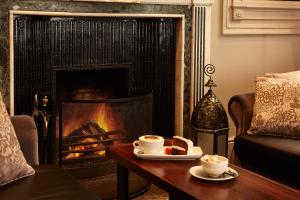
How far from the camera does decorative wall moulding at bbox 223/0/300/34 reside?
382cm

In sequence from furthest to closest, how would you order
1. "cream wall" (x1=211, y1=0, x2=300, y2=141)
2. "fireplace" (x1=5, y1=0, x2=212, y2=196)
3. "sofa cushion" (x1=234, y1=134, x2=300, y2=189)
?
"cream wall" (x1=211, y1=0, x2=300, y2=141), "fireplace" (x1=5, y1=0, x2=212, y2=196), "sofa cushion" (x1=234, y1=134, x2=300, y2=189)

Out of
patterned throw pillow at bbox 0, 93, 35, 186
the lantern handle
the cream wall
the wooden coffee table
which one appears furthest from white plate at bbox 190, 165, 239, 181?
the cream wall

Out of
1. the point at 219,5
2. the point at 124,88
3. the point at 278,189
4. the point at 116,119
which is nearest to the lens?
the point at 278,189

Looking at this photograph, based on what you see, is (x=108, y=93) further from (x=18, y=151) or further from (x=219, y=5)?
(x=18, y=151)

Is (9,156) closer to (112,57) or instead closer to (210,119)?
(112,57)

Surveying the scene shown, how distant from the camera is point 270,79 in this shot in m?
3.24

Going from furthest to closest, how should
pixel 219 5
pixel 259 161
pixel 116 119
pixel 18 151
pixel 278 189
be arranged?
1. pixel 219 5
2. pixel 116 119
3. pixel 259 161
4. pixel 18 151
5. pixel 278 189

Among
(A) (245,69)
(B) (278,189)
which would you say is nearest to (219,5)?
(A) (245,69)

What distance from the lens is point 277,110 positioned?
3.11m

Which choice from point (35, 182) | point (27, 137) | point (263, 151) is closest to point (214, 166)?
point (35, 182)

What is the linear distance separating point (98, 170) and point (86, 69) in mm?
634

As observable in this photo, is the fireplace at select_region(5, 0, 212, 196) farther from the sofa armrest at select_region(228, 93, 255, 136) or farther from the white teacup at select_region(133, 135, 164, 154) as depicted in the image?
the white teacup at select_region(133, 135, 164, 154)

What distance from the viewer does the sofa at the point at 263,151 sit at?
9.20ft

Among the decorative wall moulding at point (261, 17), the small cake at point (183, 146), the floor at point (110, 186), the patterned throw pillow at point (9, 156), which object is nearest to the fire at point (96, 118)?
the floor at point (110, 186)
